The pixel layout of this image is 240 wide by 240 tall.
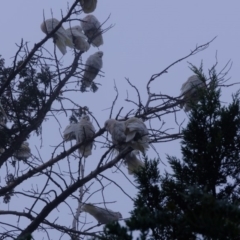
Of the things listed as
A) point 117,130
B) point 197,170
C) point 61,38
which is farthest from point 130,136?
point 197,170

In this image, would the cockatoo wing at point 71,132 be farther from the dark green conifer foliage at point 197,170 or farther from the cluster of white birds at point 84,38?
the dark green conifer foliage at point 197,170

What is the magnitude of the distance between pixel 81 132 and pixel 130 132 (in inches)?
42.0

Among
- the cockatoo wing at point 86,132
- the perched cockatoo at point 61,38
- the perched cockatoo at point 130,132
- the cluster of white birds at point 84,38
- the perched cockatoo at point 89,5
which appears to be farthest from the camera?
the perched cockatoo at point 61,38

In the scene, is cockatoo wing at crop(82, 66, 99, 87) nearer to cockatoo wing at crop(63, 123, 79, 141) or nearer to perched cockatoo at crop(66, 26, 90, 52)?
perched cockatoo at crop(66, 26, 90, 52)

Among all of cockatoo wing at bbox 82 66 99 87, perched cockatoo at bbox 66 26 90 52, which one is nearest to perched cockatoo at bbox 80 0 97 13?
cockatoo wing at bbox 82 66 99 87

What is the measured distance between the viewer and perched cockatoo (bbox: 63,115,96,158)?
831cm

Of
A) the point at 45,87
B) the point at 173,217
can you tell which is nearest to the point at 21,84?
the point at 45,87

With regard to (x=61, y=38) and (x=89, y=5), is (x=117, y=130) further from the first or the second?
(x=61, y=38)

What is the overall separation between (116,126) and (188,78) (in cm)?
212

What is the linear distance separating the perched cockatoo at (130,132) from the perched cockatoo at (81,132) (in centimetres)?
60

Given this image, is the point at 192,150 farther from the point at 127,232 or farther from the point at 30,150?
the point at 30,150

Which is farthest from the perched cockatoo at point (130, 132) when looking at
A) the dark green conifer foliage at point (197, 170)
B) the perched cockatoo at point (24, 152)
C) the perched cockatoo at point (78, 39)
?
the dark green conifer foliage at point (197, 170)

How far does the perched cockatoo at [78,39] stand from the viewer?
955 centimetres

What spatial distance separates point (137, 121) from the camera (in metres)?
7.42
